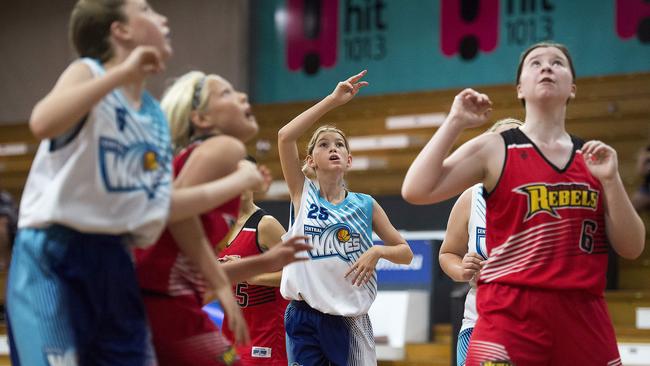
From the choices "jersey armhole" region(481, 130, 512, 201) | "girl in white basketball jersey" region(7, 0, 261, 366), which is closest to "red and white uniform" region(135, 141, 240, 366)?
"girl in white basketball jersey" region(7, 0, 261, 366)

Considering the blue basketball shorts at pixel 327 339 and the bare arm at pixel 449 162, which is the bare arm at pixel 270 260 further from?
the blue basketball shorts at pixel 327 339

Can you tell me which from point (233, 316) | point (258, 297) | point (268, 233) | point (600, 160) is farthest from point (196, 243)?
point (258, 297)

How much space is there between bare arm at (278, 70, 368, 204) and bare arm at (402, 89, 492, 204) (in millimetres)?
947

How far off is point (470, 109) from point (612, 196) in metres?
0.63

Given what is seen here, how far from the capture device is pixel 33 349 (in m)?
2.47

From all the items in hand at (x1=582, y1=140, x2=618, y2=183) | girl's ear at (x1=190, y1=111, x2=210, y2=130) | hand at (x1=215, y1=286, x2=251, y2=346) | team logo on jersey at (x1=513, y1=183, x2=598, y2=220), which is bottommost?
hand at (x1=215, y1=286, x2=251, y2=346)

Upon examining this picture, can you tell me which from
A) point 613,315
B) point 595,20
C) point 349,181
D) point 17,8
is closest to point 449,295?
point 613,315

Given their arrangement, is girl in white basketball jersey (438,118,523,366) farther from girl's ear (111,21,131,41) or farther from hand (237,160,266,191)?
girl's ear (111,21,131,41)

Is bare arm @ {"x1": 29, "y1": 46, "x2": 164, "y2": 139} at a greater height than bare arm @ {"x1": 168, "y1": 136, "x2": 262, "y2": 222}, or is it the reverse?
bare arm @ {"x1": 29, "y1": 46, "x2": 164, "y2": 139}

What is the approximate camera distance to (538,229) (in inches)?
→ 130

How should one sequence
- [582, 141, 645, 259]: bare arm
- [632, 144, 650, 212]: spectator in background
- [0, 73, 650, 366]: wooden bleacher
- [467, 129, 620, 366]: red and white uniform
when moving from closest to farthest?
1. [467, 129, 620, 366]: red and white uniform
2. [582, 141, 645, 259]: bare arm
3. [0, 73, 650, 366]: wooden bleacher
4. [632, 144, 650, 212]: spectator in background

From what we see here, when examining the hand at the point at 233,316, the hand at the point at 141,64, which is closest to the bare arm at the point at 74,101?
the hand at the point at 141,64

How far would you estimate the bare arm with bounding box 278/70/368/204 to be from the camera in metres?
4.44

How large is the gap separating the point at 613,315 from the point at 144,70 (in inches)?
282
